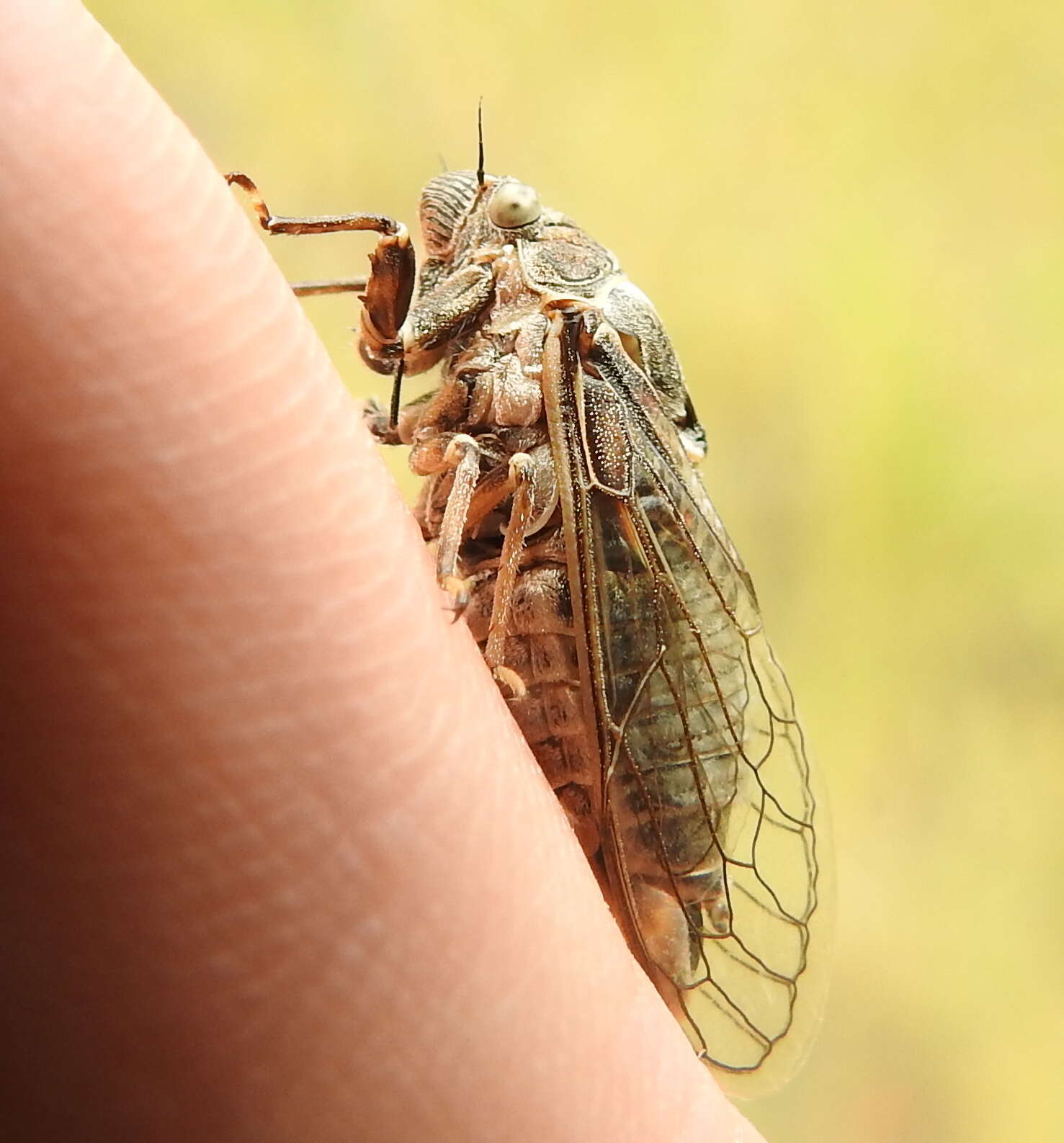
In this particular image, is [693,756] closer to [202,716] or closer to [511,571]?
[511,571]

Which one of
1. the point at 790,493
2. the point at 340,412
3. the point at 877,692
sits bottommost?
the point at 877,692

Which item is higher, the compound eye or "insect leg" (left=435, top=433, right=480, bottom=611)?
the compound eye

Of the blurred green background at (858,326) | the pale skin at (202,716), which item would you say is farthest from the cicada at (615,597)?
the blurred green background at (858,326)

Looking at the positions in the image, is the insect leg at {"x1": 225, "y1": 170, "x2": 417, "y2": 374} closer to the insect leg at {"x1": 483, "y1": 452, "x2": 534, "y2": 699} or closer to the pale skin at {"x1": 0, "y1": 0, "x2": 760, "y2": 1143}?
the insect leg at {"x1": 483, "y1": 452, "x2": 534, "y2": 699}

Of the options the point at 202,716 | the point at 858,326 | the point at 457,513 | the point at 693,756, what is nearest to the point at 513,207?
the point at 457,513

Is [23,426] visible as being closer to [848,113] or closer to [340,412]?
[340,412]

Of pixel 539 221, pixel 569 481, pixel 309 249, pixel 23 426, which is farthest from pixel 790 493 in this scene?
pixel 23 426

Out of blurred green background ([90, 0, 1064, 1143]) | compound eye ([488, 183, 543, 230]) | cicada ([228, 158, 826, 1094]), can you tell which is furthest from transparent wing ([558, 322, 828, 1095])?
blurred green background ([90, 0, 1064, 1143])
